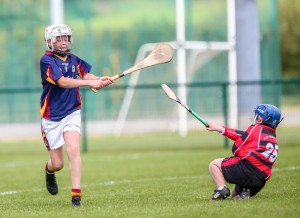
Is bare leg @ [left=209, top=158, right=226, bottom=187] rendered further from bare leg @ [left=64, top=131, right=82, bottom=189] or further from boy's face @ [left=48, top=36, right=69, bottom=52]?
boy's face @ [left=48, top=36, right=69, bottom=52]

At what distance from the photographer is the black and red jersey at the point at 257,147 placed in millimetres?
9258

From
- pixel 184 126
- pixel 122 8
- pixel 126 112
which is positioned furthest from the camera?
pixel 122 8

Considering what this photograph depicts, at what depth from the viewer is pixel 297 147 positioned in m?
18.8

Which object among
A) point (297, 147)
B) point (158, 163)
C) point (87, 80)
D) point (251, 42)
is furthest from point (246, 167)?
point (251, 42)

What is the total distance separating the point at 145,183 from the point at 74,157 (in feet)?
9.67

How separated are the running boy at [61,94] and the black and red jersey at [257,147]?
1569mm

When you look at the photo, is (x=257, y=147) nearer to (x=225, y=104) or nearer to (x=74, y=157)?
(x=74, y=157)

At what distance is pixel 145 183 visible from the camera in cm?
1215

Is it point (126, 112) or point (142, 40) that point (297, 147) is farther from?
point (142, 40)

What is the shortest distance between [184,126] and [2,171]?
812 centimetres

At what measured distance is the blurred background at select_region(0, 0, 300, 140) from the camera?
25.3 m

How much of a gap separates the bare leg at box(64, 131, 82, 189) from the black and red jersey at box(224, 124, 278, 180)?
1.61 m

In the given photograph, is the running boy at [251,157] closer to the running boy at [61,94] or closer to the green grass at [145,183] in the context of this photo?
the green grass at [145,183]

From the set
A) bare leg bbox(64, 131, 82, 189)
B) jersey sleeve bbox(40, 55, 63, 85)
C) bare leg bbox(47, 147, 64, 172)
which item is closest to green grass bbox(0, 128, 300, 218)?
bare leg bbox(64, 131, 82, 189)
